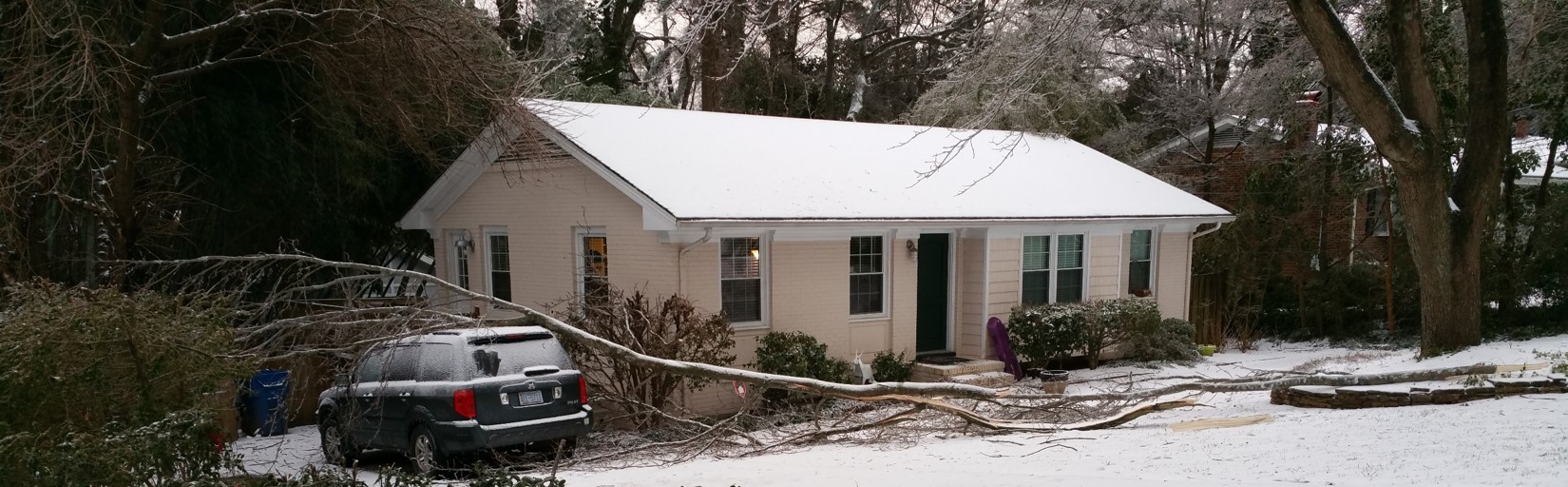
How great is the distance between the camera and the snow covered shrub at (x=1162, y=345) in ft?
49.2

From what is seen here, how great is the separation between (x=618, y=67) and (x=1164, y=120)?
14101mm

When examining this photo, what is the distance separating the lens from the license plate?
28.6 feet

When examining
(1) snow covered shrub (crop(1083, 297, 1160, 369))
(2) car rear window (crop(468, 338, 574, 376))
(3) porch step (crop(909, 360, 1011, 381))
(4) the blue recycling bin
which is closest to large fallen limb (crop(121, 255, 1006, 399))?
(2) car rear window (crop(468, 338, 574, 376))

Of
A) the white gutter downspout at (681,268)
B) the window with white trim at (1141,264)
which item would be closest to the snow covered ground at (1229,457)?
the white gutter downspout at (681,268)

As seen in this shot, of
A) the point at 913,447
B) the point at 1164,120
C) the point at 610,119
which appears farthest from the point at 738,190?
the point at 1164,120

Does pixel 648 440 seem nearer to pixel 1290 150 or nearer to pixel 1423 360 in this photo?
pixel 1423 360

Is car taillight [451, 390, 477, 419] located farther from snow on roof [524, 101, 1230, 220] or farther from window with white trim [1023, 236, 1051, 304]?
window with white trim [1023, 236, 1051, 304]

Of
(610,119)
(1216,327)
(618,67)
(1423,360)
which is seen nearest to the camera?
(1423,360)

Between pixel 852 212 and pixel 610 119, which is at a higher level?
pixel 610 119

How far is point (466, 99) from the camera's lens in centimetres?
1305

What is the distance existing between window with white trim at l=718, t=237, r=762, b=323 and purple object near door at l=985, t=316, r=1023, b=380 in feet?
12.1

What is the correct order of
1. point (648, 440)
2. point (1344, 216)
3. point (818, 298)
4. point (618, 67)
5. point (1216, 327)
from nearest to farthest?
point (648, 440) < point (818, 298) < point (1216, 327) < point (1344, 216) < point (618, 67)

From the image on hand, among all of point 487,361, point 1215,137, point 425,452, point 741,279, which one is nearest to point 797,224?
point 741,279

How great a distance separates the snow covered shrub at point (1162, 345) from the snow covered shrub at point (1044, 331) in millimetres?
1438
